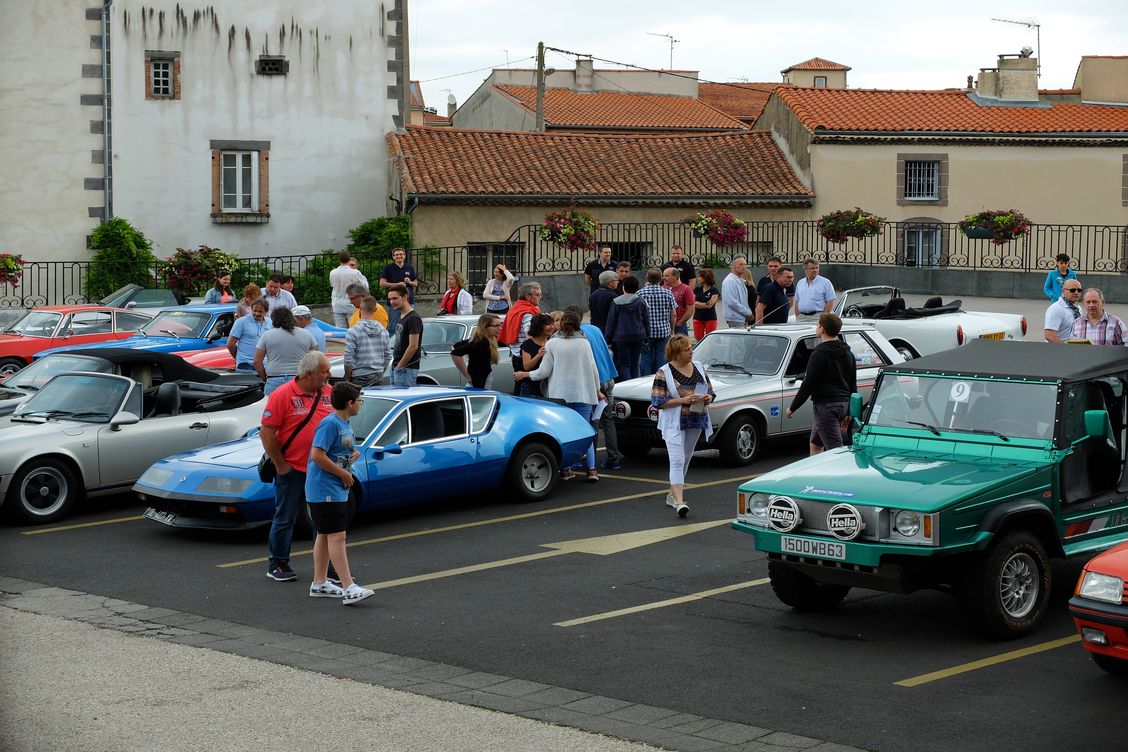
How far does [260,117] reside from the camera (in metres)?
35.5

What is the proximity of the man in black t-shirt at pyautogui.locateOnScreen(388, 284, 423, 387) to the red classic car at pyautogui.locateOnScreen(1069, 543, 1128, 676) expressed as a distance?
957cm

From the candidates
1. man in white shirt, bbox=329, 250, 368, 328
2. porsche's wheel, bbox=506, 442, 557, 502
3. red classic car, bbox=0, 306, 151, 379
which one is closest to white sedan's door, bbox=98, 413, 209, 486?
porsche's wheel, bbox=506, 442, 557, 502

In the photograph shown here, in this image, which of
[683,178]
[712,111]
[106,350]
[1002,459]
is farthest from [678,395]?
[712,111]

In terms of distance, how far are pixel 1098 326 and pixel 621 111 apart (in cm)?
4275

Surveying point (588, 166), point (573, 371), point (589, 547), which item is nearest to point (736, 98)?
point (588, 166)

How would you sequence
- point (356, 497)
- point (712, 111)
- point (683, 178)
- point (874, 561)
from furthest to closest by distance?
1. point (712, 111)
2. point (683, 178)
3. point (356, 497)
4. point (874, 561)

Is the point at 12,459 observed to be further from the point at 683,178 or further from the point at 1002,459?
the point at 683,178

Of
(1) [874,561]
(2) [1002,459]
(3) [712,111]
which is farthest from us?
(3) [712,111]

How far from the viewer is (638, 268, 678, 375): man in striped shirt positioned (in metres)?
18.0

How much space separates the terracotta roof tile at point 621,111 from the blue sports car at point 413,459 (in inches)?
1578

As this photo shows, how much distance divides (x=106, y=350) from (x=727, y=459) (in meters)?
6.79

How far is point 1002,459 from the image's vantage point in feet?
30.5

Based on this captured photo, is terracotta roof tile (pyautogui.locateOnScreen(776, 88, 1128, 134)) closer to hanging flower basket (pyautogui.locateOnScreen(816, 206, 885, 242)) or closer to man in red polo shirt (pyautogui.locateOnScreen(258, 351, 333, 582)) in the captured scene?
hanging flower basket (pyautogui.locateOnScreen(816, 206, 885, 242))

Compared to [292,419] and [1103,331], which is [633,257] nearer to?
[1103,331]
